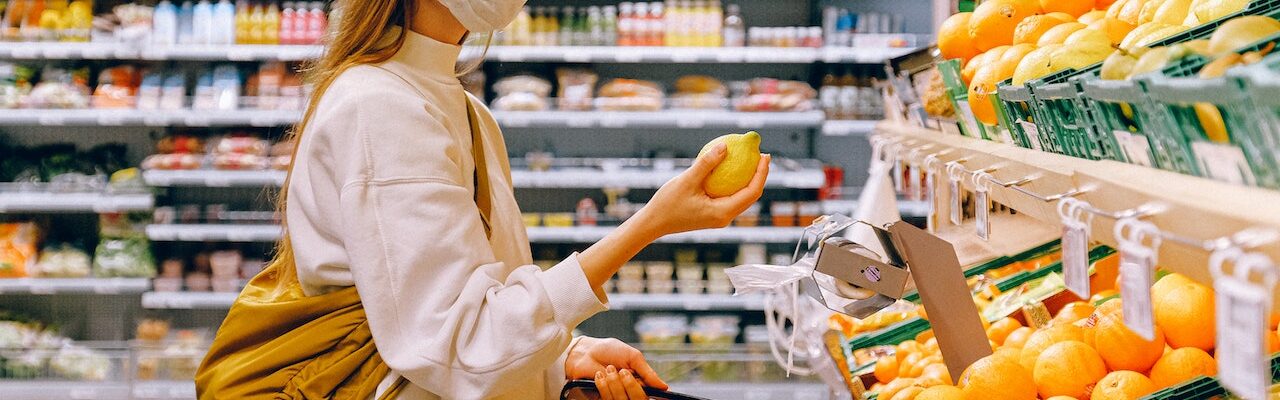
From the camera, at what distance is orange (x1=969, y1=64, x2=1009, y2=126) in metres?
1.37

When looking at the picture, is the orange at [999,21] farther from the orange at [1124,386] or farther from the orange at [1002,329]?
the orange at [1124,386]

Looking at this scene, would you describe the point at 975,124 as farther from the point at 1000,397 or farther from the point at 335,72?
the point at 335,72

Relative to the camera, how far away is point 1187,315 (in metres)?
1.19

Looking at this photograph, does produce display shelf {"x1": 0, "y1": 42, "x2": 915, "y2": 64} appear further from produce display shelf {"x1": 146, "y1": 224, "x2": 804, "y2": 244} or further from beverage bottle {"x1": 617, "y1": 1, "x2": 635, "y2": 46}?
produce display shelf {"x1": 146, "y1": 224, "x2": 804, "y2": 244}

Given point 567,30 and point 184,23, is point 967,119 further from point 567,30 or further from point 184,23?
point 184,23

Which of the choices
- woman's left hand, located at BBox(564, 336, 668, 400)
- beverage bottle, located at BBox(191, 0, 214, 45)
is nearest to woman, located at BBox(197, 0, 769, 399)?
woman's left hand, located at BBox(564, 336, 668, 400)

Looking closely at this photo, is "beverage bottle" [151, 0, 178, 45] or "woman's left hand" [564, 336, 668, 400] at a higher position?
"beverage bottle" [151, 0, 178, 45]

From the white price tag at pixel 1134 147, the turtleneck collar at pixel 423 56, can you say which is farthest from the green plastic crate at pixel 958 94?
the turtleneck collar at pixel 423 56

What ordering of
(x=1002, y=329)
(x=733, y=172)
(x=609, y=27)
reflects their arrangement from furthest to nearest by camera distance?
1. (x=609, y=27)
2. (x=1002, y=329)
3. (x=733, y=172)

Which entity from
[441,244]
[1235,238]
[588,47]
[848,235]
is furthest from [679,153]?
[1235,238]

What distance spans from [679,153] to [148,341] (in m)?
2.28

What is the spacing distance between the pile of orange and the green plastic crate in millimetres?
307

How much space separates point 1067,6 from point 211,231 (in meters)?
3.37

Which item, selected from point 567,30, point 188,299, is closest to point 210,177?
point 188,299
